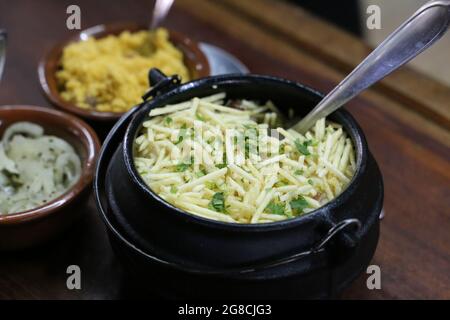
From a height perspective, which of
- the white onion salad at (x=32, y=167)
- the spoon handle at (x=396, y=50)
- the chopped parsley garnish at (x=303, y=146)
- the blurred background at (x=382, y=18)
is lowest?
the blurred background at (x=382, y=18)

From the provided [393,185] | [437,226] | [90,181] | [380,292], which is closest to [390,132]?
[393,185]

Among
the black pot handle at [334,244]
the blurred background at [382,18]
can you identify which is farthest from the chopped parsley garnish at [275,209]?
the blurred background at [382,18]

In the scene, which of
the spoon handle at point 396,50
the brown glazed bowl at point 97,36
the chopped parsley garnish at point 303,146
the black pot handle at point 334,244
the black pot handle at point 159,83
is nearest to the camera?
the black pot handle at point 334,244

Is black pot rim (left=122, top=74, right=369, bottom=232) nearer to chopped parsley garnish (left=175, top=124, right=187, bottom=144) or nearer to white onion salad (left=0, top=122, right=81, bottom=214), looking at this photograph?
chopped parsley garnish (left=175, top=124, right=187, bottom=144)

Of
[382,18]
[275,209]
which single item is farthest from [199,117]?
[382,18]

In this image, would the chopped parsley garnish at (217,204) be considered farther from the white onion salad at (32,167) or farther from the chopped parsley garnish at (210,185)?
the white onion salad at (32,167)

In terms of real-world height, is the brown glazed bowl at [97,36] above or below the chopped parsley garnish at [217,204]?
below
